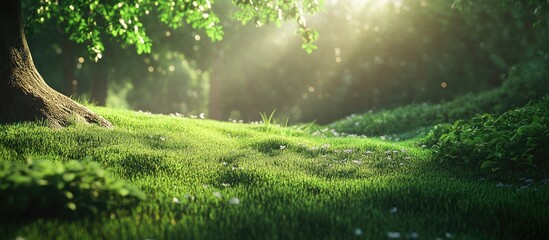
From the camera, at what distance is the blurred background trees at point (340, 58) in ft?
80.1

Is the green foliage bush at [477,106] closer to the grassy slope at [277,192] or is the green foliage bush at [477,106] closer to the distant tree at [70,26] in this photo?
the grassy slope at [277,192]

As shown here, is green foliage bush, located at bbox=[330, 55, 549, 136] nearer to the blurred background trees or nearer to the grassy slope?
the blurred background trees

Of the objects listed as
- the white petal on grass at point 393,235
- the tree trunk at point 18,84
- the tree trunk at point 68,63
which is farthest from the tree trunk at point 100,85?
the white petal on grass at point 393,235

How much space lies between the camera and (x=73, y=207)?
3.99 metres

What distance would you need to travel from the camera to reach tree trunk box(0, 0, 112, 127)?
24.8 feet

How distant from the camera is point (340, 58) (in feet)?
Result: 97.7

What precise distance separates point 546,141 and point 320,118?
22.9 meters

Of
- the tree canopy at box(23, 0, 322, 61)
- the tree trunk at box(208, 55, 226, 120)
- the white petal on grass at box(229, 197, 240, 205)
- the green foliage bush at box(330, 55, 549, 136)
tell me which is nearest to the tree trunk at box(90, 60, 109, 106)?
the tree trunk at box(208, 55, 226, 120)

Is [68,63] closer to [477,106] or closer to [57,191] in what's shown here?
[477,106]

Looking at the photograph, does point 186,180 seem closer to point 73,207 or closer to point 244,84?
point 73,207

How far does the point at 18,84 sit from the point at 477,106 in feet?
52.1

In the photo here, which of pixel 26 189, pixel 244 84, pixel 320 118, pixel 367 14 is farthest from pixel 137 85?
pixel 26 189

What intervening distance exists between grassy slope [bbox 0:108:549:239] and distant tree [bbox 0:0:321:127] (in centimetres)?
62

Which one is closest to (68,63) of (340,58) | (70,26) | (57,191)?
(70,26)
